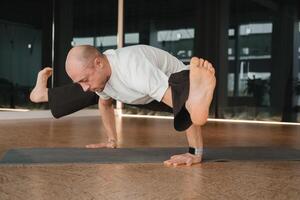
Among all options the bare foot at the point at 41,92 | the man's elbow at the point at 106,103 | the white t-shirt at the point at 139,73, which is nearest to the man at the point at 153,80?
the white t-shirt at the point at 139,73

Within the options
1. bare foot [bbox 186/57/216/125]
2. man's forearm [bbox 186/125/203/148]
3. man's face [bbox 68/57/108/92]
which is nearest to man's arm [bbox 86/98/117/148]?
man's face [bbox 68/57/108/92]

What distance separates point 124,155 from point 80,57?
508 millimetres

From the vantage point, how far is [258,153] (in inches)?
82.8

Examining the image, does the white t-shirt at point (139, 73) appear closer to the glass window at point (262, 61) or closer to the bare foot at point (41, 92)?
the bare foot at point (41, 92)


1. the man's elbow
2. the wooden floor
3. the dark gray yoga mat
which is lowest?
the dark gray yoga mat

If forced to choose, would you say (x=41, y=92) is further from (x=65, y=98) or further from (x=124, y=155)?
(x=124, y=155)

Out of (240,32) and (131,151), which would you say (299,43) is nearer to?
(240,32)

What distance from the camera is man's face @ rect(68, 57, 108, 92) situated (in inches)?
65.4

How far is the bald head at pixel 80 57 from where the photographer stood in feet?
5.41

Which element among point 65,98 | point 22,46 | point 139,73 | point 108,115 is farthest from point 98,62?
point 22,46

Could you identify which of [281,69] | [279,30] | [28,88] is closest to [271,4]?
[279,30]

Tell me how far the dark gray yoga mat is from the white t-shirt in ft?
0.86

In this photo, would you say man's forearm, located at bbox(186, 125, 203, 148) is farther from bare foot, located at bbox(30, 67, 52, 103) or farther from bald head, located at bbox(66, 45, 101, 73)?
bare foot, located at bbox(30, 67, 52, 103)

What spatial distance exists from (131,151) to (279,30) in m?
3.41
